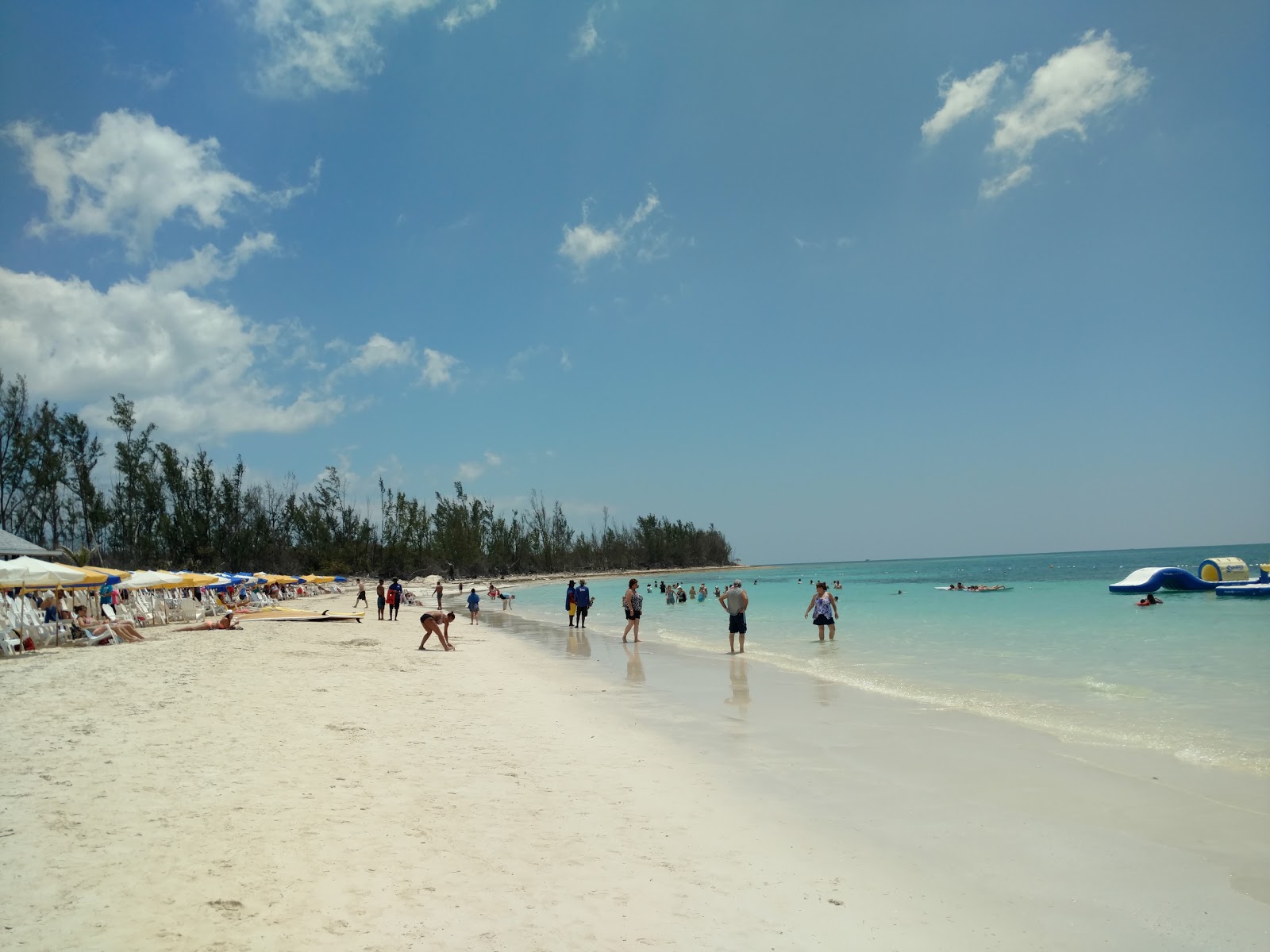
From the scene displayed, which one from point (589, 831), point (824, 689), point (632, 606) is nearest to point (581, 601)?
point (632, 606)

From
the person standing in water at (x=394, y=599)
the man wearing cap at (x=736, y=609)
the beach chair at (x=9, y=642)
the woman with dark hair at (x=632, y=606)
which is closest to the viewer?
the beach chair at (x=9, y=642)

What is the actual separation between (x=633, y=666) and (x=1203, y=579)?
32989 mm

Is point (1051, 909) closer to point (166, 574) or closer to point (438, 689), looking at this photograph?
point (438, 689)

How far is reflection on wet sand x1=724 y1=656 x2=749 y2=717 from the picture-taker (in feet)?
31.8

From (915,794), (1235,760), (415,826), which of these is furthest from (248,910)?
(1235,760)

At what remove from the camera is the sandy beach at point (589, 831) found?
11.5 ft

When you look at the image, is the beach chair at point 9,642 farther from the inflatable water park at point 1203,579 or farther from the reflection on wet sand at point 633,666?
the inflatable water park at point 1203,579

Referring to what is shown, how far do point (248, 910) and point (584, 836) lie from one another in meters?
1.97

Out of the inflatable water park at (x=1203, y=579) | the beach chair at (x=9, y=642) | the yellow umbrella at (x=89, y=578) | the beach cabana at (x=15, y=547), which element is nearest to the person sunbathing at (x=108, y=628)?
the yellow umbrella at (x=89, y=578)

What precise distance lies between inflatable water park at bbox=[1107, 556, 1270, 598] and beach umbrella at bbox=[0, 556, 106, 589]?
38926mm

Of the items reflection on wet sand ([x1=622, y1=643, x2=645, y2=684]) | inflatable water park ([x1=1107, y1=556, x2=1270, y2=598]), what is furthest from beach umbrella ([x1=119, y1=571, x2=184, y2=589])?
inflatable water park ([x1=1107, y1=556, x2=1270, y2=598])

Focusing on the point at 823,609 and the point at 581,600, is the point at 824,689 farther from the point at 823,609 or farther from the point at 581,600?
the point at 581,600

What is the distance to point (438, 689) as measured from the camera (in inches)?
401

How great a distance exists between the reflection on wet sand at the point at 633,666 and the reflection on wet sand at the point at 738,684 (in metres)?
1.54
